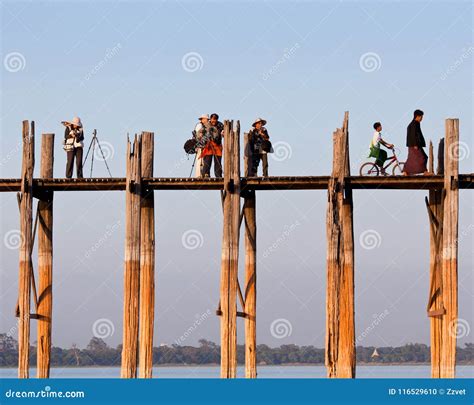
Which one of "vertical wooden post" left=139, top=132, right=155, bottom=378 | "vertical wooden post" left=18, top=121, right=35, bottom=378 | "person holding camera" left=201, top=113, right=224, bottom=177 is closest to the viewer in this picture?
"vertical wooden post" left=139, top=132, right=155, bottom=378

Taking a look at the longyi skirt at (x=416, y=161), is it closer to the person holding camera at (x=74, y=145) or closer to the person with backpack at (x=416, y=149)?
the person with backpack at (x=416, y=149)

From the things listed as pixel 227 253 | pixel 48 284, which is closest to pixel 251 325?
pixel 227 253

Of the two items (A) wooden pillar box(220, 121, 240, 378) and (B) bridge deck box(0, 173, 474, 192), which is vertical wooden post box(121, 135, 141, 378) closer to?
(B) bridge deck box(0, 173, 474, 192)

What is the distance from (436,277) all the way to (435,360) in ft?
7.12

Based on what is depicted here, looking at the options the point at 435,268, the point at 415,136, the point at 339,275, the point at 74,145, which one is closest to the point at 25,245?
the point at 74,145

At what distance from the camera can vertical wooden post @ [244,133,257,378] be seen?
36.1m

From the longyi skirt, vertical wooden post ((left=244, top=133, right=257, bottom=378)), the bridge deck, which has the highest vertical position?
the longyi skirt

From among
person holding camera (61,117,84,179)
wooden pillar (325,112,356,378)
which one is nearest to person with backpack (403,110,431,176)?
wooden pillar (325,112,356,378)

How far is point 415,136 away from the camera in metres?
34.7

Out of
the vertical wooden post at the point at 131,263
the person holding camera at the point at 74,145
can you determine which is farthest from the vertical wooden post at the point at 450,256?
the person holding camera at the point at 74,145

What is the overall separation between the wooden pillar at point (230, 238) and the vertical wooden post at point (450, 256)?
4.88 metres

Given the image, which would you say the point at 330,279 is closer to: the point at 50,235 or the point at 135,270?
the point at 135,270

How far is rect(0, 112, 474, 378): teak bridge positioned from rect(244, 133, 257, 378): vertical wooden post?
150 mm
